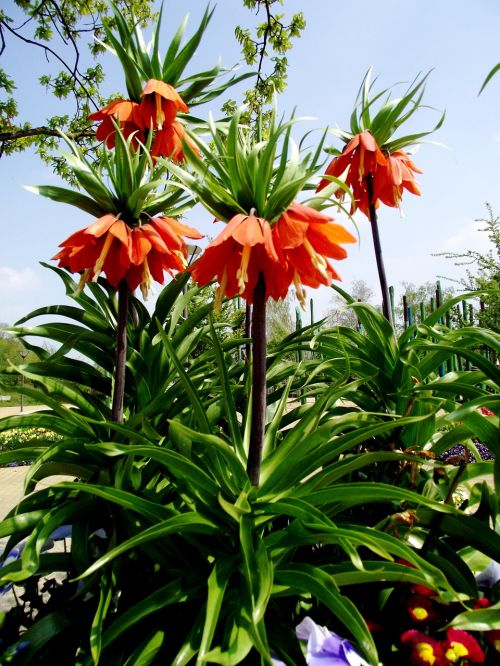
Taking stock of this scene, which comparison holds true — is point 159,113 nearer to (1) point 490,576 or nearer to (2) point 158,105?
(2) point 158,105

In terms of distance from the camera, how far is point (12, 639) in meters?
1.63

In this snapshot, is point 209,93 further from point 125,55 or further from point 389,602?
point 389,602

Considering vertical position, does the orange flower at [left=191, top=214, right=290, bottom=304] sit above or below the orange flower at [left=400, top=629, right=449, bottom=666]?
above

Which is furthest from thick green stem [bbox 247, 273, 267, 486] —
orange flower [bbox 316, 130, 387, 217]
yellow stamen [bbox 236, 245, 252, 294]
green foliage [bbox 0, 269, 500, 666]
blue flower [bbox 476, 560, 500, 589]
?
orange flower [bbox 316, 130, 387, 217]

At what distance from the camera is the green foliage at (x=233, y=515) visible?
117 centimetres

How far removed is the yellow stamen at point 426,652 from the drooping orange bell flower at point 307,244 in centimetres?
80

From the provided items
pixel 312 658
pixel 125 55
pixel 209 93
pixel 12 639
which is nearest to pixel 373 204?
pixel 209 93

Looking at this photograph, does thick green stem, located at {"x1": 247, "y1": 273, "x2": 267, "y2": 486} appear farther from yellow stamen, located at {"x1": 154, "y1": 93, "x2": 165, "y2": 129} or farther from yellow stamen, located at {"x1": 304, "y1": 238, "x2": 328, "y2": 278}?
yellow stamen, located at {"x1": 154, "y1": 93, "x2": 165, "y2": 129}

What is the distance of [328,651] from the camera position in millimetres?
1127

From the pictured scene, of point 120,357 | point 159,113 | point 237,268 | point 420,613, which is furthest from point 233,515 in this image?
point 159,113

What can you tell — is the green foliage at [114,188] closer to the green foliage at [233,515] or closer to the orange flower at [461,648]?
the green foliage at [233,515]

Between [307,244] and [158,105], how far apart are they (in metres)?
1.16

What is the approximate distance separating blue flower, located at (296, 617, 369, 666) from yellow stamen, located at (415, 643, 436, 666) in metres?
0.11

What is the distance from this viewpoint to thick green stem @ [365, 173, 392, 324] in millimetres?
2016
